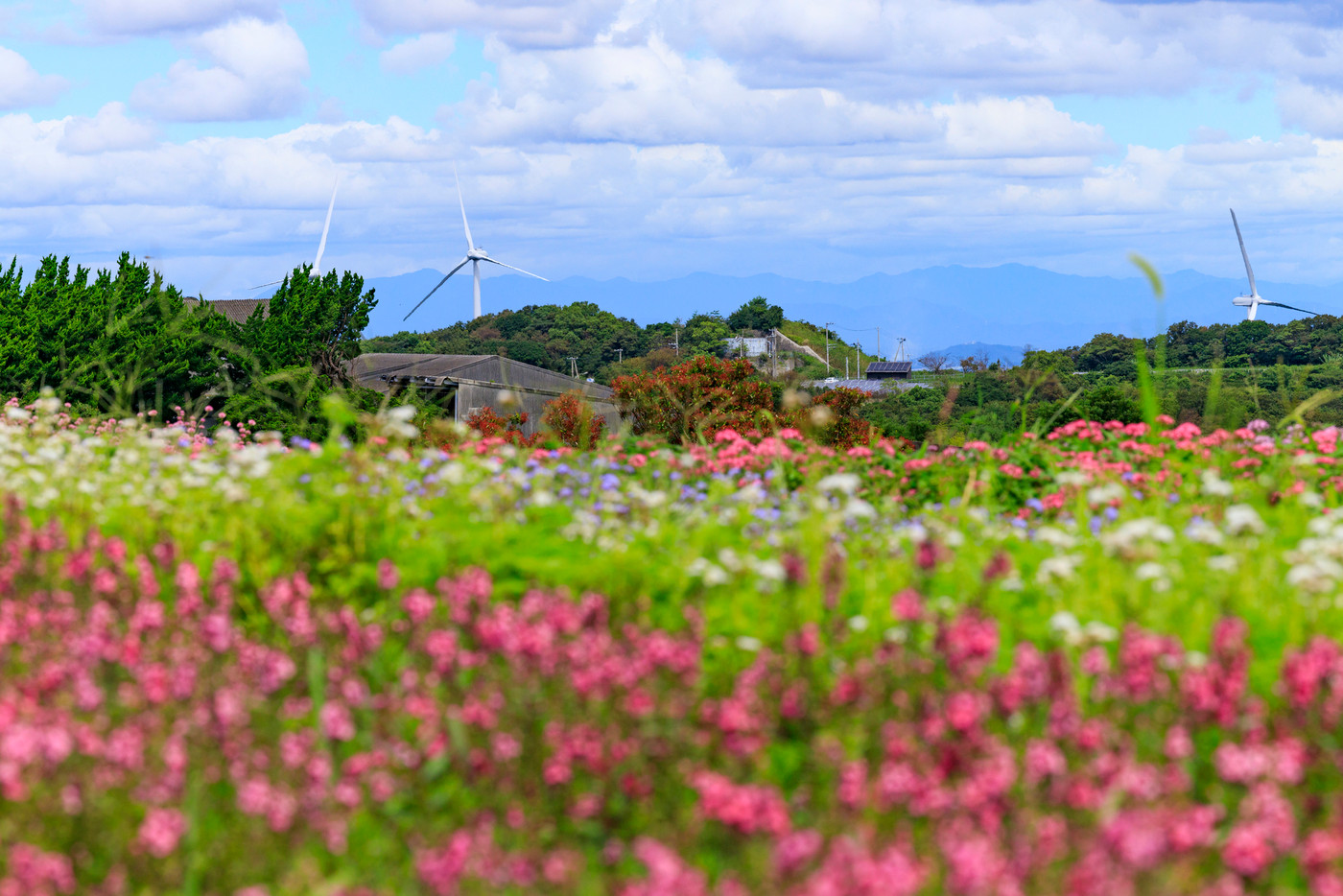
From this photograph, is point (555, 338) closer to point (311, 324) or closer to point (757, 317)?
point (757, 317)

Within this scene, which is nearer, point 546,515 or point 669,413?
point 546,515

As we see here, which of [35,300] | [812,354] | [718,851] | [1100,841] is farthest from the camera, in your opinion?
[812,354]

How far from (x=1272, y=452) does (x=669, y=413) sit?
59.2 feet

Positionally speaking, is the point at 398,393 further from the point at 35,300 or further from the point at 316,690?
the point at 316,690

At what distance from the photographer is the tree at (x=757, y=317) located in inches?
5340

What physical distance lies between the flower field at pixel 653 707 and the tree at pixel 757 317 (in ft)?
427

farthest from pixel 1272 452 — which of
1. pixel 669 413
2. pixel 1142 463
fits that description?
pixel 669 413

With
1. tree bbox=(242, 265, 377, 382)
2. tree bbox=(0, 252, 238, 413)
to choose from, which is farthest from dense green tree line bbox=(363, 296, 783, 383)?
tree bbox=(0, 252, 238, 413)

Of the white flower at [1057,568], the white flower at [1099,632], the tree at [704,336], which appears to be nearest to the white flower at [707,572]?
the white flower at [1057,568]

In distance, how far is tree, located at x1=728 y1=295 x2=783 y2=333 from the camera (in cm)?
13562

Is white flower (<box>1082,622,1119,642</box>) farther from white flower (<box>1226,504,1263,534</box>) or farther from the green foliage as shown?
the green foliage

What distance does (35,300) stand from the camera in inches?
972

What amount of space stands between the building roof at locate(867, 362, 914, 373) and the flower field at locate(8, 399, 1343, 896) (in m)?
148

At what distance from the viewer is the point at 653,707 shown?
3654 mm
